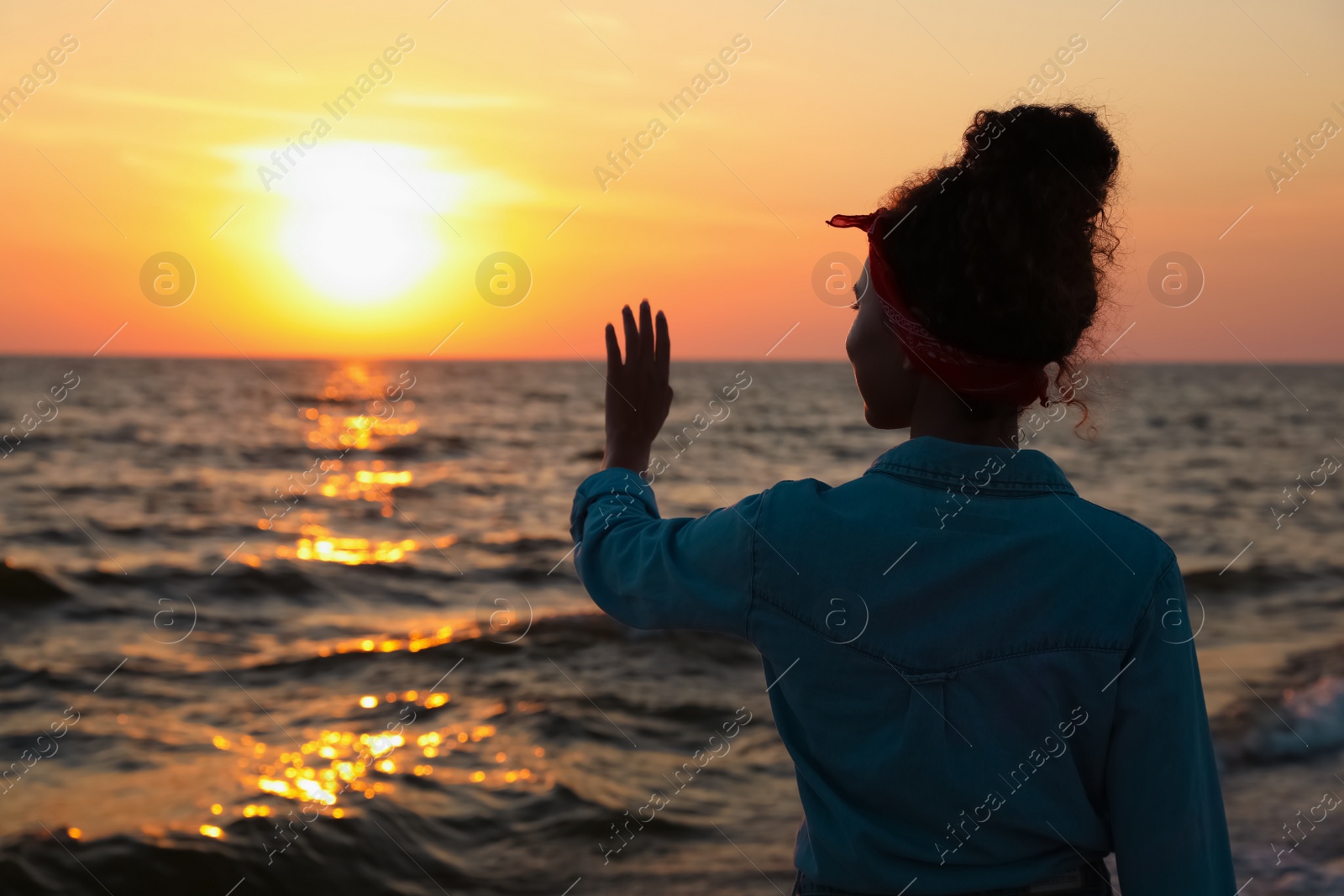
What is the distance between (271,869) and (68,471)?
15.4 m

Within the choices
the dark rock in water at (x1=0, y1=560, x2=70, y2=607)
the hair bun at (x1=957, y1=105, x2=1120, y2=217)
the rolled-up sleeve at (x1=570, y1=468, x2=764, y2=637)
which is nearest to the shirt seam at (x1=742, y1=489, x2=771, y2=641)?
the rolled-up sleeve at (x1=570, y1=468, x2=764, y2=637)

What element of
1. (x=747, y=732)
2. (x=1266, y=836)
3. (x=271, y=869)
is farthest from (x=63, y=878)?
(x=1266, y=836)

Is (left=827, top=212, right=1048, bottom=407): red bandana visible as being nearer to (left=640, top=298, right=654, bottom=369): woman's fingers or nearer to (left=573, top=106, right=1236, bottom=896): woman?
(left=573, top=106, right=1236, bottom=896): woman

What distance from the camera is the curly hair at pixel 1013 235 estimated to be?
128 cm

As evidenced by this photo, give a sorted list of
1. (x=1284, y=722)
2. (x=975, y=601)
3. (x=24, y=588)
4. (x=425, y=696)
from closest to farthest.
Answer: (x=975, y=601) → (x=1284, y=722) → (x=425, y=696) → (x=24, y=588)

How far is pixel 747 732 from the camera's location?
6598 mm

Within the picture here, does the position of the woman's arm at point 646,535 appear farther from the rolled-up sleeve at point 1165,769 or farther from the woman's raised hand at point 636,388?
the rolled-up sleeve at point 1165,769

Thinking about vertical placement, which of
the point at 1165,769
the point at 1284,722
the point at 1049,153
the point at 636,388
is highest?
the point at 1049,153

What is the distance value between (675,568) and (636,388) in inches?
15.3

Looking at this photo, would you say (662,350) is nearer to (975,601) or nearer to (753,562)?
(753,562)

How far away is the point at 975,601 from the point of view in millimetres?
1250

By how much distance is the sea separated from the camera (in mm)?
4914

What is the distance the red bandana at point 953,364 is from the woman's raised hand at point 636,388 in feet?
1.27

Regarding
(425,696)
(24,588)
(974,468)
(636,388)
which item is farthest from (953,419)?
(24,588)
